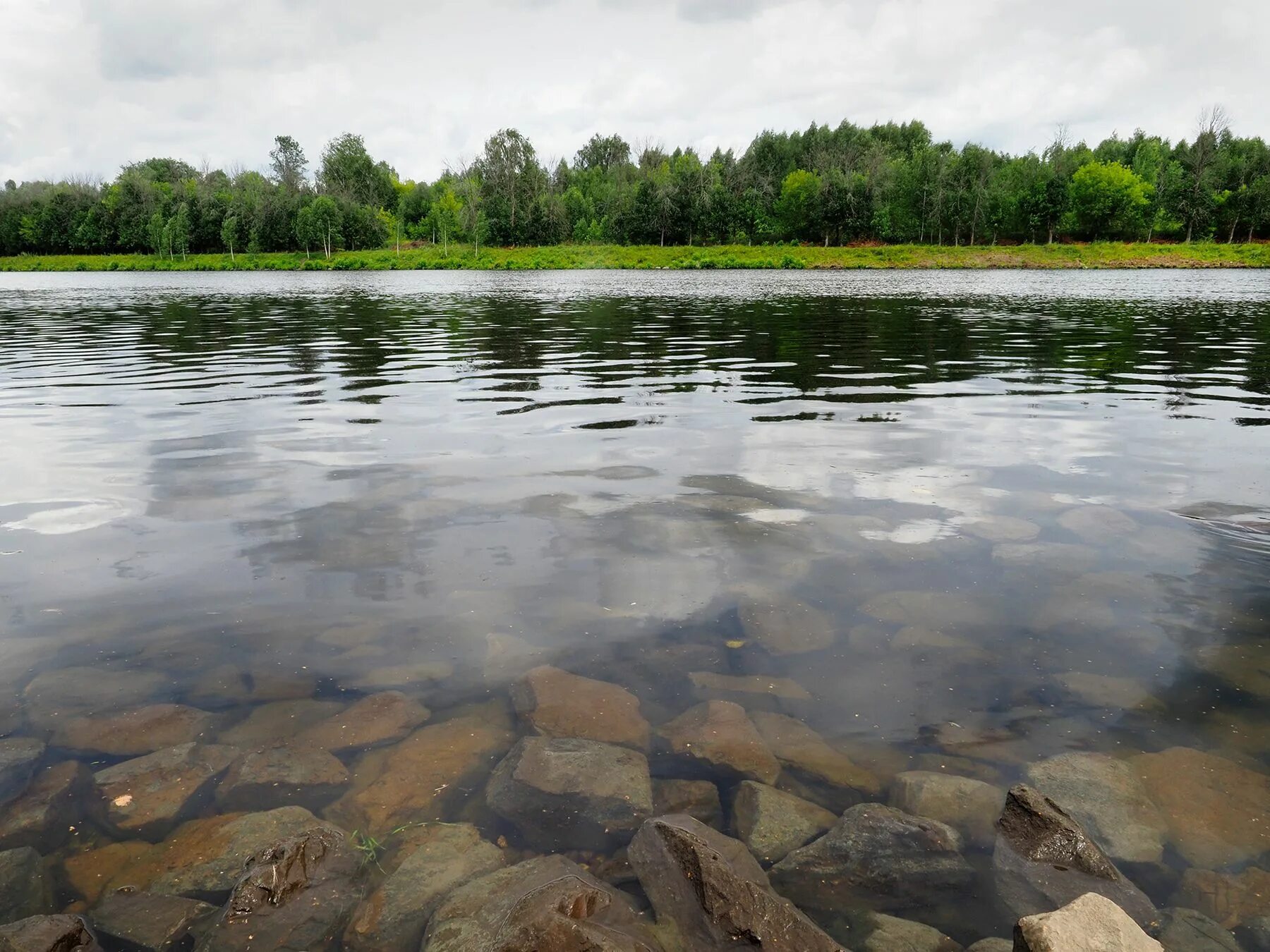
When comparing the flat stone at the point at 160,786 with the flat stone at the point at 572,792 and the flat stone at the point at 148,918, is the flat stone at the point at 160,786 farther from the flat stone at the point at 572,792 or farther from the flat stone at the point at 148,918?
the flat stone at the point at 572,792

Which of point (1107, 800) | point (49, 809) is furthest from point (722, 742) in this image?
point (49, 809)

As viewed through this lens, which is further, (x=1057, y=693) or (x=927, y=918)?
(x=1057, y=693)

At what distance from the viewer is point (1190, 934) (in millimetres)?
3133

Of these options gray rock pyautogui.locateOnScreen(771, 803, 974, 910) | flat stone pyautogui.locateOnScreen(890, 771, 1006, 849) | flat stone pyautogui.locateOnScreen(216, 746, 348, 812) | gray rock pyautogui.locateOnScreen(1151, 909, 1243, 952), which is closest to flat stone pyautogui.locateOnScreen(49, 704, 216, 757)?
flat stone pyautogui.locateOnScreen(216, 746, 348, 812)

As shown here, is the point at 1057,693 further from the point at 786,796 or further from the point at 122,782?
the point at 122,782

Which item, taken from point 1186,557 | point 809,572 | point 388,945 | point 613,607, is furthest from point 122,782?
point 1186,557

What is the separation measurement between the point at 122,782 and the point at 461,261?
98.4m

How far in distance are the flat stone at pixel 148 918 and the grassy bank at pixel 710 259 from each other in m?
88.2

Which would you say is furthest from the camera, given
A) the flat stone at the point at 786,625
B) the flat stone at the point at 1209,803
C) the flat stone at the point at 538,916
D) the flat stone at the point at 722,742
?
the flat stone at the point at 786,625

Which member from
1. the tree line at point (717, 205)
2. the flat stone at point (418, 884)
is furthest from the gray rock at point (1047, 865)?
the tree line at point (717, 205)

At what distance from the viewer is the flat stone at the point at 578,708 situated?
4.52 meters

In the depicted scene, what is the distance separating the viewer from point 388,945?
3.15 m

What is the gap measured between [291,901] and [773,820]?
2139 millimetres

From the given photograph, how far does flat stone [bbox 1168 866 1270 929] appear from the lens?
3.26 meters
